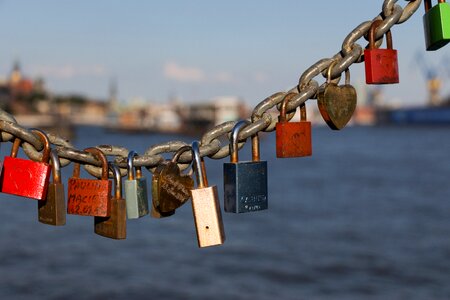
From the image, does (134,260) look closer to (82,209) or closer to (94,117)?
(82,209)

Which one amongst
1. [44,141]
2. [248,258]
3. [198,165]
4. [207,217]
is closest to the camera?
[44,141]

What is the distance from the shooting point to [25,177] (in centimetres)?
162

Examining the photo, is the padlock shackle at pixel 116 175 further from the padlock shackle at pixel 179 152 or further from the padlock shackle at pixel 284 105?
the padlock shackle at pixel 284 105

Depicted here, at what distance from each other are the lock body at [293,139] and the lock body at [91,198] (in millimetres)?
438

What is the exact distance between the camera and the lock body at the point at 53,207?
168 cm

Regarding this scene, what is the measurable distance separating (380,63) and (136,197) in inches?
27.7

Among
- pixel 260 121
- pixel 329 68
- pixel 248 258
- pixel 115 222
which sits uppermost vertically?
pixel 329 68

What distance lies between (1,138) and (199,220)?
0.53m

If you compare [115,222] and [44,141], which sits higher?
[44,141]

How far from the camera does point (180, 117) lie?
107500 mm

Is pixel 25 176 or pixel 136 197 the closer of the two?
pixel 25 176

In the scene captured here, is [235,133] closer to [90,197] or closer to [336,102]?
[336,102]

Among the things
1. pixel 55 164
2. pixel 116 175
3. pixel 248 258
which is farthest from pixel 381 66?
pixel 248 258

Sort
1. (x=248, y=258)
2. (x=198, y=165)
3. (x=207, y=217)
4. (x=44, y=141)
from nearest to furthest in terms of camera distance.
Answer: (x=44, y=141) < (x=198, y=165) < (x=207, y=217) < (x=248, y=258)
